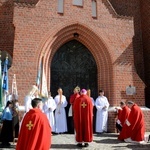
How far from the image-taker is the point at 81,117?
7965 millimetres

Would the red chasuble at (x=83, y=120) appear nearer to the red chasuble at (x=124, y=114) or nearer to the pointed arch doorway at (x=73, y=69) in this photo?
the red chasuble at (x=124, y=114)

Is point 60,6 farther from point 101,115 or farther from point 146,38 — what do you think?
point 101,115

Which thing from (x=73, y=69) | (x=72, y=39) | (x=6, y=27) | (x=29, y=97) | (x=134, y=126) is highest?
(x=6, y=27)

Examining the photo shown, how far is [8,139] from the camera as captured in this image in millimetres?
7789

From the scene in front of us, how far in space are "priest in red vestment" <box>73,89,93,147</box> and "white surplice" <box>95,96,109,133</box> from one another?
2818mm

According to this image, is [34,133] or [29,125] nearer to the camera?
[34,133]

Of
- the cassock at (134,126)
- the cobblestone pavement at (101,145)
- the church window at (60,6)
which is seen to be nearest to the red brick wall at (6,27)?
the church window at (60,6)

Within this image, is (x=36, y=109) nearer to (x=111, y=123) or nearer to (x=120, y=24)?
(x=111, y=123)

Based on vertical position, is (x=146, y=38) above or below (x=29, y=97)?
above

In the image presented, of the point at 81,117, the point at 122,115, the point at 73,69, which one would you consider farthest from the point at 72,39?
the point at 81,117

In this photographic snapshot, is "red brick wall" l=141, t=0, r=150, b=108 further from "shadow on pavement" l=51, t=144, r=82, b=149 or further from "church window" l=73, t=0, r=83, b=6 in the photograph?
"shadow on pavement" l=51, t=144, r=82, b=149

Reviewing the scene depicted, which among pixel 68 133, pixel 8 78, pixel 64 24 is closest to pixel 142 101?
pixel 68 133

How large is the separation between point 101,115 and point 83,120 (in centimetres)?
305

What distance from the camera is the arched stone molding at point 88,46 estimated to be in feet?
36.6
